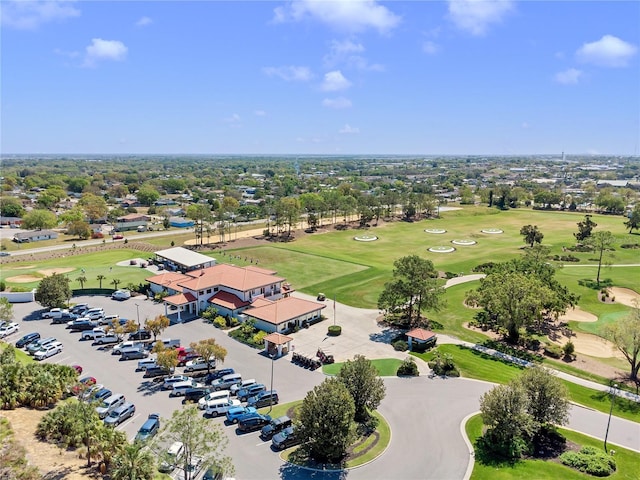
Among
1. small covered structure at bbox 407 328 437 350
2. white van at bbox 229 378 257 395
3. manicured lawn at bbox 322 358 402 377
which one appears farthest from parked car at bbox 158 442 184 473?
small covered structure at bbox 407 328 437 350

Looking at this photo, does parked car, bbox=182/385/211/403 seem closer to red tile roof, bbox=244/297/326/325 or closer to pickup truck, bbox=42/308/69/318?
red tile roof, bbox=244/297/326/325

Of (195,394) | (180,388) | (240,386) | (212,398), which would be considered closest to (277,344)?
(240,386)

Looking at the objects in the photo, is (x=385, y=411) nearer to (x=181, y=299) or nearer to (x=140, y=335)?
(x=140, y=335)

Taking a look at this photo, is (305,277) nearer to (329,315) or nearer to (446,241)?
(329,315)

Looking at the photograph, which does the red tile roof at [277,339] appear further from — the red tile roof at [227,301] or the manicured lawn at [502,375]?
the manicured lawn at [502,375]

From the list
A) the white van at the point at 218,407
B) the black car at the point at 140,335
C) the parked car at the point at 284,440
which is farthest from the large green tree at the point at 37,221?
the parked car at the point at 284,440
